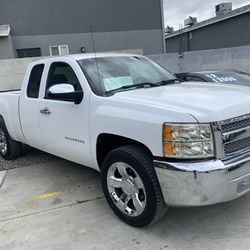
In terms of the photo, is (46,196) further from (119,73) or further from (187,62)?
(187,62)

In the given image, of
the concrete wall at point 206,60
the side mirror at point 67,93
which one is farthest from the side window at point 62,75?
the concrete wall at point 206,60

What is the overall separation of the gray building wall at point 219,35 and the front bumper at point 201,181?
18.7m

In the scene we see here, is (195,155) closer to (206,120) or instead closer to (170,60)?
(206,120)

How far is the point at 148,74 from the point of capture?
4230 mm

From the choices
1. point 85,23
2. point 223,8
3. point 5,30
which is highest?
point 223,8

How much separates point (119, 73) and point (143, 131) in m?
1.29

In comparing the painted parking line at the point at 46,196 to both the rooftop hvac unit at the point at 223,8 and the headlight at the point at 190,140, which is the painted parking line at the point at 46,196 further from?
the rooftop hvac unit at the point at 223,8

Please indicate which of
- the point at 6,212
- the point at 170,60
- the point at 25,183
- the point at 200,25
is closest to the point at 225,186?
the point at 6,212

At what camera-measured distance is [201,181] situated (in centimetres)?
264

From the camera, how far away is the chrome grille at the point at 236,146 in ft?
9.13

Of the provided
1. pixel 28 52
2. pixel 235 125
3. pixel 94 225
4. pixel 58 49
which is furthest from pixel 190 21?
pixel 94 225

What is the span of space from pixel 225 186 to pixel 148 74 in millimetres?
2036

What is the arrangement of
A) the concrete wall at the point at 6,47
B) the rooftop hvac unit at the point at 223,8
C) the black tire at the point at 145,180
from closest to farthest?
the black tire at the point at 145,180 → the concrete wall at the point at 6,47 → the rooftop hvac unit at the point at 223,8

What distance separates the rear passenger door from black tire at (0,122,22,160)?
0.90m
